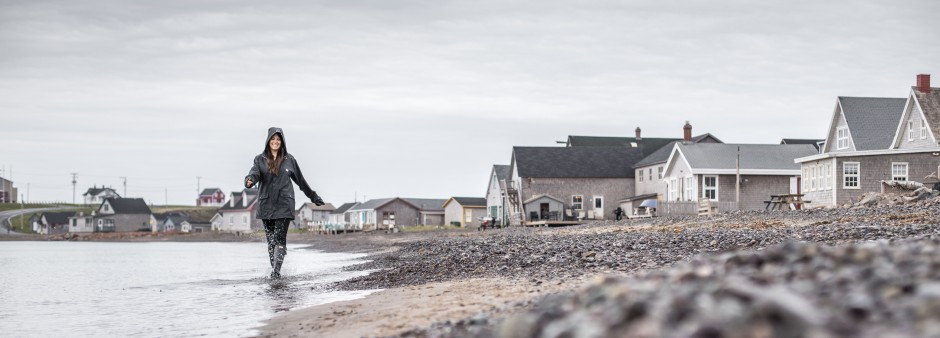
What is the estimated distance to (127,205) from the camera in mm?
139625

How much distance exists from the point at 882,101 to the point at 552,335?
4532 cm

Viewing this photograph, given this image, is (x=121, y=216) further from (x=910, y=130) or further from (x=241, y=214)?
(x=910, y=130)

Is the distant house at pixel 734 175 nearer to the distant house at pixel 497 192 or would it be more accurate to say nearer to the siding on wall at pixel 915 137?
the siding on wall at pixel 915 137

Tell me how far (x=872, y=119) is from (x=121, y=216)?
12153 cm

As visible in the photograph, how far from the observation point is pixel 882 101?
44.2 metres

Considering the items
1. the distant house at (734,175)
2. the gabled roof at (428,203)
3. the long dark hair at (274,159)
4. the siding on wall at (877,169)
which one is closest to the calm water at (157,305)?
the long dark hair at (274,159)

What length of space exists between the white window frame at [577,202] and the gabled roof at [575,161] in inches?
62.8

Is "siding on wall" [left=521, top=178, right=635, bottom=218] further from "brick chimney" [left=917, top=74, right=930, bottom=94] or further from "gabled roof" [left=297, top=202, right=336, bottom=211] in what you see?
"gabled roof" [left=297, top=202, right=336, bottom=211]

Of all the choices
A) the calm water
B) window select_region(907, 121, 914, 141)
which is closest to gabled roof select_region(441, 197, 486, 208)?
window select_region(907, 121, 914, 141)

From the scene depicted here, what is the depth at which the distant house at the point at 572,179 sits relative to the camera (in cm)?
6481

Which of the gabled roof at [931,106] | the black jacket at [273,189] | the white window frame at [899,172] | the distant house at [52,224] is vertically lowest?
the distant house at [52,224]

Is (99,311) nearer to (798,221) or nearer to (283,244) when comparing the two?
(283,244)

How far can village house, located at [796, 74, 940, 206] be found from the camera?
126 ft

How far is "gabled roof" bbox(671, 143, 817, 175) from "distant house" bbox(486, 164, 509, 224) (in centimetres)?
1795
